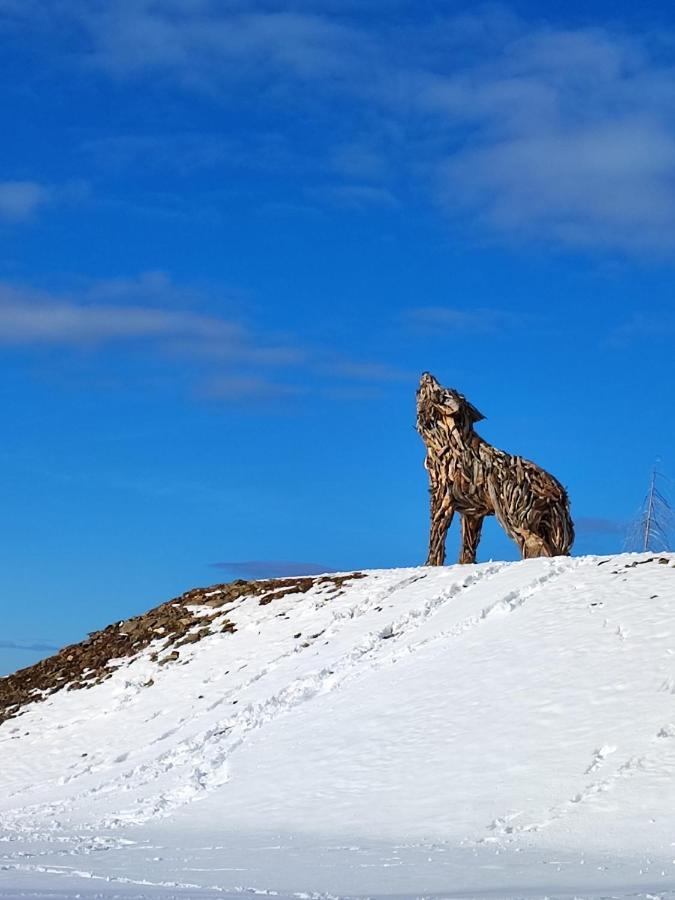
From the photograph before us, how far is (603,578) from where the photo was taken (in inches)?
A: 768

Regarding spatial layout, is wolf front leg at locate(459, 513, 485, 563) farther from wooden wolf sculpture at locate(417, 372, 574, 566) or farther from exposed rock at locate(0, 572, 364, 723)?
exposed rock at locate(0, 572, 364, 723)

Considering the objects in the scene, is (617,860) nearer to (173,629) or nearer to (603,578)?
(603,578)

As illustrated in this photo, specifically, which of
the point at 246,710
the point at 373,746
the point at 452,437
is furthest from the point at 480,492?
the point at 373,746

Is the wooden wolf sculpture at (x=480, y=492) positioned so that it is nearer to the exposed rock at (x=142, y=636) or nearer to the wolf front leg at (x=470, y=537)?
the wolf front leg at (x=470, y=537)

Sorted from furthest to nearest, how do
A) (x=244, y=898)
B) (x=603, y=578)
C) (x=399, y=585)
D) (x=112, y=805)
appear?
(x=399, y=585)
(x=603, y=578)
(x=112, y=805)
(x=244, y=898)

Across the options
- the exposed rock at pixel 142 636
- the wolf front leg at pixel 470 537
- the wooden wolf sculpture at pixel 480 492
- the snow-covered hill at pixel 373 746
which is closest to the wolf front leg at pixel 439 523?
the wooden wolf sculpture at pixel 480 492

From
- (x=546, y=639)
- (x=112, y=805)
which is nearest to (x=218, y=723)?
(x=112, y=805)

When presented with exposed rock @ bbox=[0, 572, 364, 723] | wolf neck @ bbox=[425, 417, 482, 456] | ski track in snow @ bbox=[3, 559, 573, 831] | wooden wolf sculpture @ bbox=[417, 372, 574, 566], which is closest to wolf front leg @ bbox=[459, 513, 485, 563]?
wooden wolf sculpture @ bbox=[417, 372, 574, 566]

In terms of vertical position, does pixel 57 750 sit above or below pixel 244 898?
above

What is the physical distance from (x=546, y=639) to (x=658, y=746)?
154 inches

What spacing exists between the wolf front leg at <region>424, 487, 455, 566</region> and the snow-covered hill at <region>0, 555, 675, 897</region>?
0.84 metres

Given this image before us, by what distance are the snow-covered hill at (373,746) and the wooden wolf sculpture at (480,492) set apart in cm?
170

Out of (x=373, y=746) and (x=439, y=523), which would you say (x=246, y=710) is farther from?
(x=439, y=523)

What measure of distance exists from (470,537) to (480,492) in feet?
3.69
